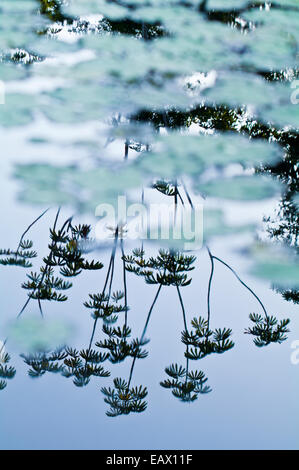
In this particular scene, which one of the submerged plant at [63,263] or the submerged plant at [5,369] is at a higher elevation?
the submerged plant at [63,263]

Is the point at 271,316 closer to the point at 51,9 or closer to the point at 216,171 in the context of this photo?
the point at 216,171

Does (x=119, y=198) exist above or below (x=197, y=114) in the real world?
below

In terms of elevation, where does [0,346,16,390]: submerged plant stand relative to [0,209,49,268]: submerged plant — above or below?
below

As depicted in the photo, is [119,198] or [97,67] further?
[97,67]

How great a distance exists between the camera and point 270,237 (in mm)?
1284

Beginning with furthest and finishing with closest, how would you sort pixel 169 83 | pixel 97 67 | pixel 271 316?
1. pixel 271 316
2. pixel 169 83
3. pixel 97 67

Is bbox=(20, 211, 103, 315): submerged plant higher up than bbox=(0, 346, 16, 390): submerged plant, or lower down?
higher up

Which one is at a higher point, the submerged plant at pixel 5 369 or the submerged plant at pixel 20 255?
the submerged plant at pixel 20 255

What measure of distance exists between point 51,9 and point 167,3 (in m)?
0.66

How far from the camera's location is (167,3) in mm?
941
